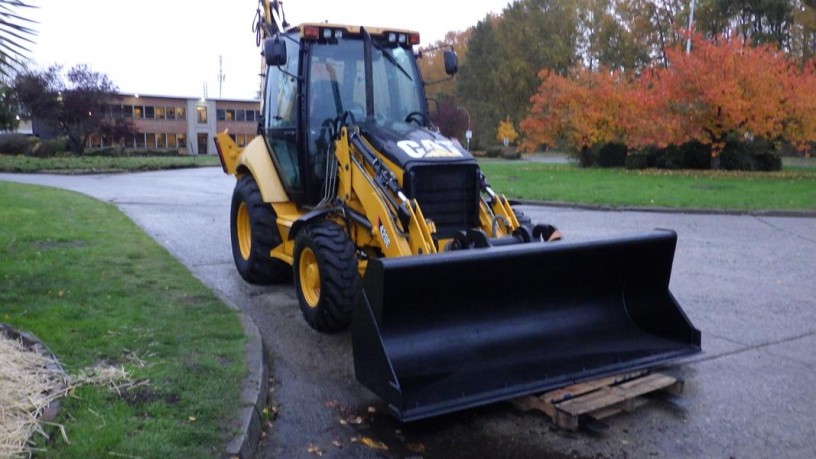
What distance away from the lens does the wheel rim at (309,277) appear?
677 cm

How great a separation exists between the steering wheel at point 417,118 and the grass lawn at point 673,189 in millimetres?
10102

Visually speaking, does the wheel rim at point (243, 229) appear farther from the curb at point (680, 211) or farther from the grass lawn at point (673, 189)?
the grass lawn at point (673, 189)

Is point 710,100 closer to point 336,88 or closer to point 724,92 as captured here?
point 724,92

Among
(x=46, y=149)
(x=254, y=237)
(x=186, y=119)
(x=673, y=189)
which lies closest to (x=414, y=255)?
(x=254, y=237)

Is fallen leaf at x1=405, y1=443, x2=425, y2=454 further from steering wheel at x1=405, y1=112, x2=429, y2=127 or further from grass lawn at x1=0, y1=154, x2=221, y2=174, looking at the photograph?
grass lawn at x1=0, y1=154, x2=221, y2=174

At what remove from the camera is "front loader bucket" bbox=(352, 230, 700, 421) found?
486 centimetres


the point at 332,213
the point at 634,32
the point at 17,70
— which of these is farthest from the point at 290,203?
the point at 634,32

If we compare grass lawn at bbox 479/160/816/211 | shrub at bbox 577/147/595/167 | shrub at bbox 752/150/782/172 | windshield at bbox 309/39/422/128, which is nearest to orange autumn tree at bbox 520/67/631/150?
shrub at bbox 577/147/595/167

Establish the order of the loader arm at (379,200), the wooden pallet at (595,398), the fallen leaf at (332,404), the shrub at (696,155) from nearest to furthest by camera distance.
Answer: the wooden pallet at (595,398), the fallen leaf at (332,404), the loader arm at (379,200), the shrub at (696,155)

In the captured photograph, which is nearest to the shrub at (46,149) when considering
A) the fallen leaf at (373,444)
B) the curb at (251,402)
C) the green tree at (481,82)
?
the green tree at (481,82)

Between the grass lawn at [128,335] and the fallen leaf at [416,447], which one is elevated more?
the grass lawn at [128,335]

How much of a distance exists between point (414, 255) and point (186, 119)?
65.1 meters

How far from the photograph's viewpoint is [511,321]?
556 cm

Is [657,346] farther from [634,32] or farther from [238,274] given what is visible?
[634,32]
